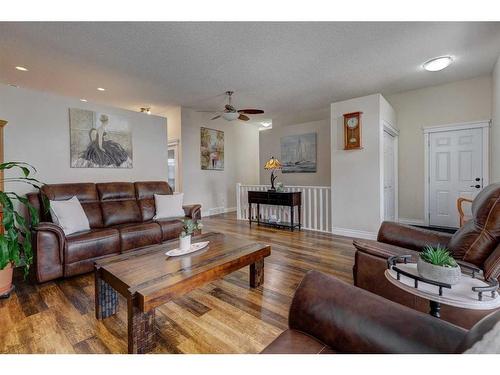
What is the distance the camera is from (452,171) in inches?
172

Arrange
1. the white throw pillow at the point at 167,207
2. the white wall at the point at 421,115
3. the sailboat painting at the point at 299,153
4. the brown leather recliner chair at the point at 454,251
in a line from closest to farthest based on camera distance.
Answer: the brown leather recliner chair at the point at 454,251, the white throw pillow at the point at 167,207, the white wall at the point at 421,115, the sailboat painting at the point at 299,153

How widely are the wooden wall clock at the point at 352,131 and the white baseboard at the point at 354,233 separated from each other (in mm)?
1431

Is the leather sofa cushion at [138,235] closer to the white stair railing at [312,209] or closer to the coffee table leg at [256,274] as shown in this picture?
the coffee table leg at [256,274]

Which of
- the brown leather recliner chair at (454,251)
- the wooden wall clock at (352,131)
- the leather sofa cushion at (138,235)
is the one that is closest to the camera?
the brown leather recliner chair at (454,251)

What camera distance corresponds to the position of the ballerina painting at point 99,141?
11.7ft

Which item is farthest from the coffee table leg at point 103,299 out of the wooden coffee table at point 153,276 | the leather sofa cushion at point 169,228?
the leather sofa cushion at point 169,228

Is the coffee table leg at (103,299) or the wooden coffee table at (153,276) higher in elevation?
the wooden coffee table at (153,276)

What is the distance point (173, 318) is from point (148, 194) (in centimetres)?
245

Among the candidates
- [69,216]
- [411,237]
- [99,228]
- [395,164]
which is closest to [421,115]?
[395,164]
